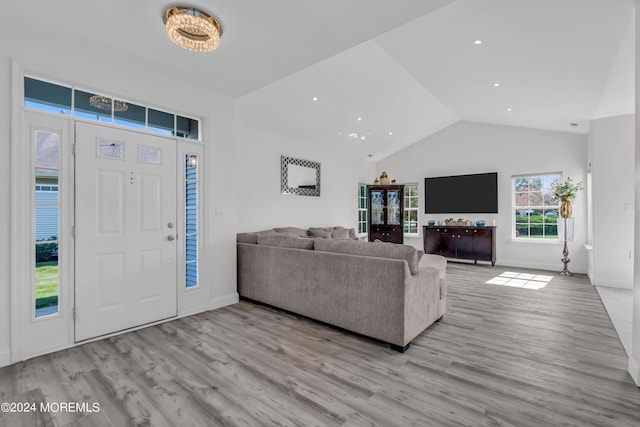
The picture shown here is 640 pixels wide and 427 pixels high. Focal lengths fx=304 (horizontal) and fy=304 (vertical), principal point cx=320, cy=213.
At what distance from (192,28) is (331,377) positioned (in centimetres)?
273

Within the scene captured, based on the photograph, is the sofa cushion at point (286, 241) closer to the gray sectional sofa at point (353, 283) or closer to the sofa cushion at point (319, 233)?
the gray sectional sofa at point (353, 283)

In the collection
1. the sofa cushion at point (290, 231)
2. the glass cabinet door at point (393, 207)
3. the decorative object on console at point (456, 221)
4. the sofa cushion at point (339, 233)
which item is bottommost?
the sofa cushion at point (339, 233)

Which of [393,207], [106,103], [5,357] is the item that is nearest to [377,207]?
[393,207]

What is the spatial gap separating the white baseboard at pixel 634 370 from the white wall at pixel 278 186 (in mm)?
4086

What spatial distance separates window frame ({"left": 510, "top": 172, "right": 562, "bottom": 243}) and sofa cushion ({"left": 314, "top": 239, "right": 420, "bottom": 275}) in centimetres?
513

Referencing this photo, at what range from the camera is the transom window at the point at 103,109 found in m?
2.57

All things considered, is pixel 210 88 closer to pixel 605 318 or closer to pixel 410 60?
pixel 410 60

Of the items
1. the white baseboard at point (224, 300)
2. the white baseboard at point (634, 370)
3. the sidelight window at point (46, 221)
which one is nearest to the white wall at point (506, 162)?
the white baseboard at point (634, 370)

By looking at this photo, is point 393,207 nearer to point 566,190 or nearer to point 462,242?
point 462,242

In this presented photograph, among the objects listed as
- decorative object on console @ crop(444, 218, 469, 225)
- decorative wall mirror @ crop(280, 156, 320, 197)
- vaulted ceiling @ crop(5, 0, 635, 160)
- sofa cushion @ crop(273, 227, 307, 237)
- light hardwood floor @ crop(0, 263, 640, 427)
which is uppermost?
vaulted ceiling @ crop(5, 0, 635, 160)

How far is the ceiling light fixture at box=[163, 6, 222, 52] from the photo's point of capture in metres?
2.13

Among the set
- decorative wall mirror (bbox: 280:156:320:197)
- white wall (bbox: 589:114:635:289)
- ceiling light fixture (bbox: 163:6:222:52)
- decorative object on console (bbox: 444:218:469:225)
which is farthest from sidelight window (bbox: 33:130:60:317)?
decorative object on console (bbox: 444:218:469:225)

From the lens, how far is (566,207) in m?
5.70

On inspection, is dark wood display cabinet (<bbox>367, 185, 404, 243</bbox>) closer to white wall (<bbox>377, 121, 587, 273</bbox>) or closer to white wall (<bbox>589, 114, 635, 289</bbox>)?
white wall (<bbox>377, 121, 587, 273</bbox>)
